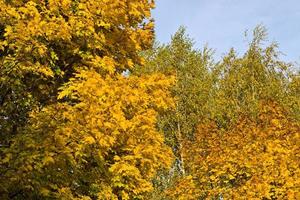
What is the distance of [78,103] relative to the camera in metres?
11.0

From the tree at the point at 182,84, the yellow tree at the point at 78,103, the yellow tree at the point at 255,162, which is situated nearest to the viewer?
the yellow tree at the point at 78,103

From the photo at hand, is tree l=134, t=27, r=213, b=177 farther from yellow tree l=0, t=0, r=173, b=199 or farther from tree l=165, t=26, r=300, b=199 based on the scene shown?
yellow tree l=0, t=0, r=173, b=199

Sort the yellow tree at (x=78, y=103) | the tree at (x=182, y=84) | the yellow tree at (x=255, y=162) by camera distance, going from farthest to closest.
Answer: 1. the tree at (x=182, y=84)
2. the yellow tree at (x=255, y=162)
3. the yellow tree at (x=78, y=103)

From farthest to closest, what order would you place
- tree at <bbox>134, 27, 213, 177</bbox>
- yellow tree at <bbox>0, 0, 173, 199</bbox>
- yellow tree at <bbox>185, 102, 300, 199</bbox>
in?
tree at <bbox>134, 27, 213, 177</bbox> → yellow tree at <bbox>185, 102, 300, 199</bbox> → yellow tree at <bbox>0, 0, 173, 199</bbox>

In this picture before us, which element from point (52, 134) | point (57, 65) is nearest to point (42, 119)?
point (52, 134)

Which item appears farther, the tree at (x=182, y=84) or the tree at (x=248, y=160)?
the tree at (x=182, y=84)

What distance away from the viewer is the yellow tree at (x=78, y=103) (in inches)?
331

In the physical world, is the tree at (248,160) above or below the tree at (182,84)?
below

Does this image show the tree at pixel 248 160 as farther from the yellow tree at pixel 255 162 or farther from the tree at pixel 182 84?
the tree at pixel 182 84

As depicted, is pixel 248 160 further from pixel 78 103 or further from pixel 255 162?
pixel 78 103

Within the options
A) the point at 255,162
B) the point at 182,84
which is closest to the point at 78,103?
the point at 255,162

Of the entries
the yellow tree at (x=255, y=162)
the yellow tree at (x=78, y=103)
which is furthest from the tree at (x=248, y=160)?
the yellow tree at (x=78, y=103)

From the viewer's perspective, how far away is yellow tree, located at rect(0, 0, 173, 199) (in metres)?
8.40

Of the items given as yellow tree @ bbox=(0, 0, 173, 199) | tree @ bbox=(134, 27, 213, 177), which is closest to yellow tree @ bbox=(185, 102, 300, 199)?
yellow tree @ bbox=(0, 0, 173, 199)
